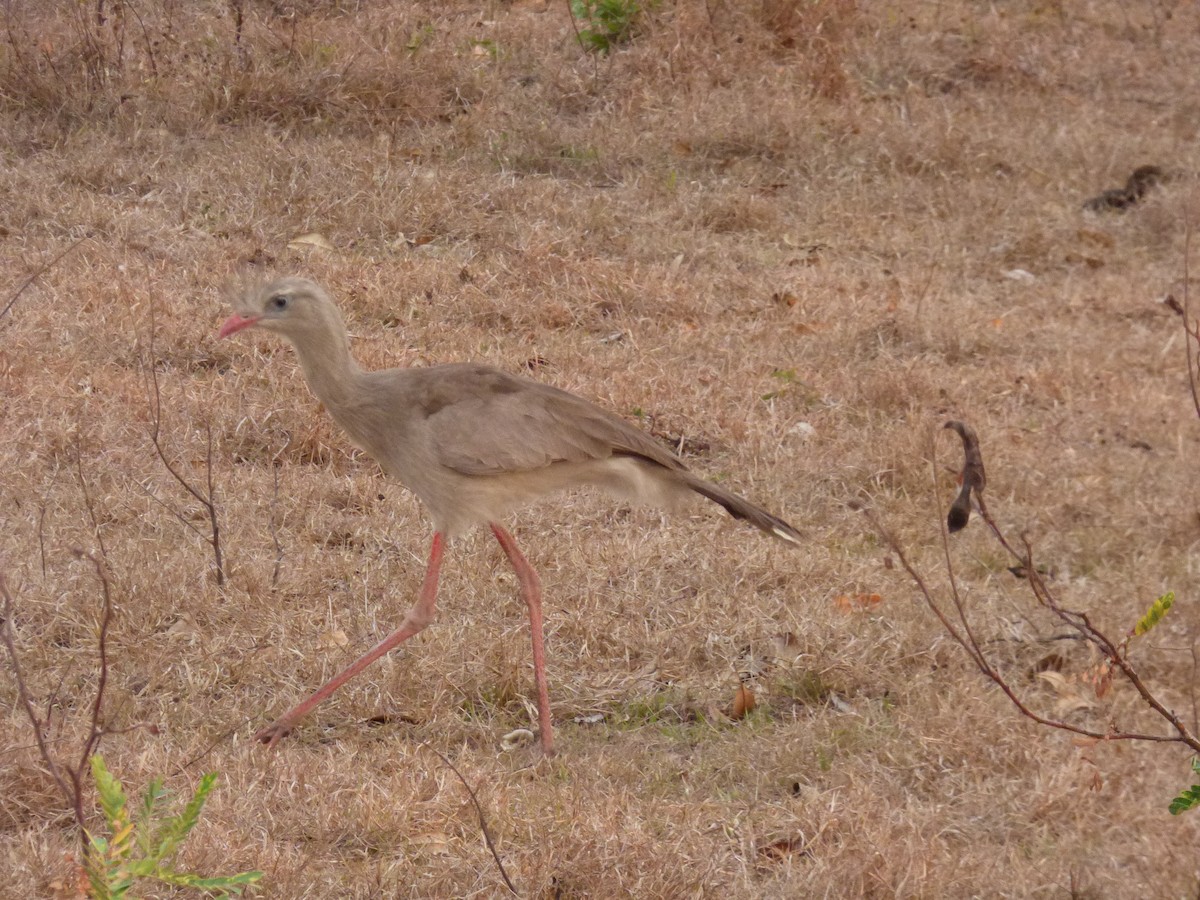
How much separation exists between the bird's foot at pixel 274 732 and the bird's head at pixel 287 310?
820 millimetres

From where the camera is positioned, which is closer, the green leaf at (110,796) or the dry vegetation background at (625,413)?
the green leaf at (110,796)

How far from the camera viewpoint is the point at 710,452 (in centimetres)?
496

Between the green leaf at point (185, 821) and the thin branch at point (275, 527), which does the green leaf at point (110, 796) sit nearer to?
the green leaf at point (185, 821)

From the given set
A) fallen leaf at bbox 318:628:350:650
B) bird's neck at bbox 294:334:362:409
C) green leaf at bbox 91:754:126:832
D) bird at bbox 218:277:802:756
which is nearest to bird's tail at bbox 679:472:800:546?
bird at bbox 218:277:802:756

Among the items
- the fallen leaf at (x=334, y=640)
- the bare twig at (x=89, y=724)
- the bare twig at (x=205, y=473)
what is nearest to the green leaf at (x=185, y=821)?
the bare twig at (x=89, y=724)

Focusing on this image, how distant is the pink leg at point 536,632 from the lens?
343cm

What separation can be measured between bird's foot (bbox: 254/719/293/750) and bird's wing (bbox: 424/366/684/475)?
645 millimetres

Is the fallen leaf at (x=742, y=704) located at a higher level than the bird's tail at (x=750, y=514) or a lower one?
lower

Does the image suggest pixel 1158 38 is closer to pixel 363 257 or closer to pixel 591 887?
pixel 363 257

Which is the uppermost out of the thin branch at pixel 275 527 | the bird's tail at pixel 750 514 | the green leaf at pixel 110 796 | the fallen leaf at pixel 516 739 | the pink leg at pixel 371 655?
the green leaf at pixel 110 796

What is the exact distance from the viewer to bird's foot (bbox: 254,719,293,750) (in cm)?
329

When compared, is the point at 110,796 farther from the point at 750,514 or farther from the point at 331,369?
the point at 750,514

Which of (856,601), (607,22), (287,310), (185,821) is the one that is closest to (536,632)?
(287,310)

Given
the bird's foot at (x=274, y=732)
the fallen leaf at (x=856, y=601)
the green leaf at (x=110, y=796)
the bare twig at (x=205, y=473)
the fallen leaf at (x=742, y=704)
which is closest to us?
the green leaf at (x=110, y=796)
